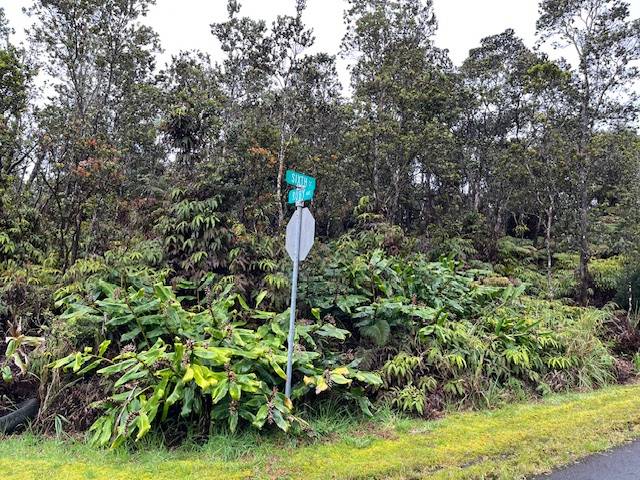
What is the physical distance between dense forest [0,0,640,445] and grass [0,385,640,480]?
0.26 metres

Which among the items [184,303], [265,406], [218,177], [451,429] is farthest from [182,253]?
[451,429]

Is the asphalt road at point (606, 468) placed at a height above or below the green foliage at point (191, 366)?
below

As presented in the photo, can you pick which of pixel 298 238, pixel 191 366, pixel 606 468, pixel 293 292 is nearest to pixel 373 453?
pixel 293 292

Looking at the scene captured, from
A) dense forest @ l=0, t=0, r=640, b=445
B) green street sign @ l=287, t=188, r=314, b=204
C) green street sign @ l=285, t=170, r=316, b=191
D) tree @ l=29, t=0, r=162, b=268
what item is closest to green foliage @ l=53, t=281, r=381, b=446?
dense forest @ l=0, t=0, r=640, b=445

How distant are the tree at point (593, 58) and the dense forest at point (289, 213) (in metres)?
0.06

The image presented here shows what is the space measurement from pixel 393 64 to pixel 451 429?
12518mm

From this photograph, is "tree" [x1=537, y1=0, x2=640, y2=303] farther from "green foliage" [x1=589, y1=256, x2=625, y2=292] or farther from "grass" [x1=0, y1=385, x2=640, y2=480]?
"grass" [x1=0, y1=385, x2=640, y2=480]

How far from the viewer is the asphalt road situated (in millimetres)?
3262

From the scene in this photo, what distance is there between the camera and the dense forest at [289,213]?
4488 mm

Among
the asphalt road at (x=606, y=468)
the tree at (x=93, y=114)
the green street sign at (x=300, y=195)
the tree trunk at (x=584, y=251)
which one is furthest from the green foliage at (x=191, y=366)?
the tree trunk at (x=584, y=251)

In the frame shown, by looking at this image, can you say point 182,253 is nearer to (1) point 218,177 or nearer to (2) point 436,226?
(1) point 218,177

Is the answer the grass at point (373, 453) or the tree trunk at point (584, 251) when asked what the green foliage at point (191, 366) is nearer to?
the grass at point (373, 453)

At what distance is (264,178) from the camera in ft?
39.1

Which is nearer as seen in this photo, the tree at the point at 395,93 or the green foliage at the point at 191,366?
the green foliage at the point at 191,366
